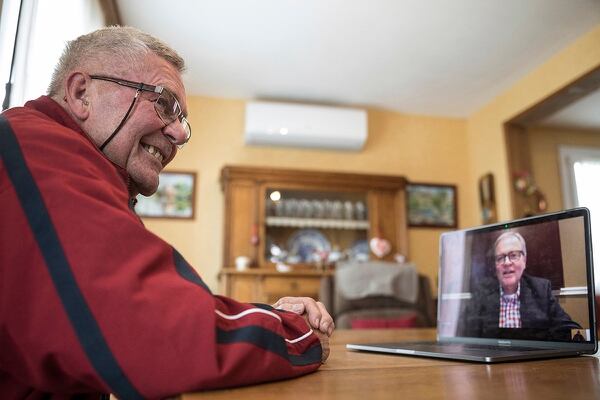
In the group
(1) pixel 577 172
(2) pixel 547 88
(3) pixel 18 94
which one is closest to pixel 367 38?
(2) pixel 547 88

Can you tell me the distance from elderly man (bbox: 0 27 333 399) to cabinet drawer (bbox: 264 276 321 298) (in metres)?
3.22

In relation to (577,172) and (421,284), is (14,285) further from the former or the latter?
(577,172)

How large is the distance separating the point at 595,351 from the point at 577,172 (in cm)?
460

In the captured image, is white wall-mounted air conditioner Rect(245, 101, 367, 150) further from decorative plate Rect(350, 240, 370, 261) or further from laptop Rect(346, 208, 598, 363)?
laptop Rect(346, 208, 598, 363)

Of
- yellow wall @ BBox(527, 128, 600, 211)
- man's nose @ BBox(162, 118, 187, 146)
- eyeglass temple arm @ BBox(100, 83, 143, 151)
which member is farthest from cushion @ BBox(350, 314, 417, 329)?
yellow wall @ BBox(527, 128, 600, 211)

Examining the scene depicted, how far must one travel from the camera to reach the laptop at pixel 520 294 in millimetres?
828

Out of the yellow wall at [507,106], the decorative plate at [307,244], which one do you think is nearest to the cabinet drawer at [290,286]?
the decorative plate at [307,244]

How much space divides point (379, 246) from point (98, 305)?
12.8ft

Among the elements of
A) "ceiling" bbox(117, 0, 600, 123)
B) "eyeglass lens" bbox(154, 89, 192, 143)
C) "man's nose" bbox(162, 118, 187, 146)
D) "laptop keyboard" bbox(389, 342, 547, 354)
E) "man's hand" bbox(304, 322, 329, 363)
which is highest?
"ceiling" bbox(117, 0, 600, 123)

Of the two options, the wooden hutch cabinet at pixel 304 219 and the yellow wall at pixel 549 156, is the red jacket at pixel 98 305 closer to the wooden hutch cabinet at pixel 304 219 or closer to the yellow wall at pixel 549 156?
the wooden hutch cabinet at pixel 304 219

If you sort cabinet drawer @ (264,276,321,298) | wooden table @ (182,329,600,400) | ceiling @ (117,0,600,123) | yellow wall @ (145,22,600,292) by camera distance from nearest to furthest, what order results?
wooden table @ (182,329,600,400) → ceiling @ (117,0,600,123) → cabinet drawer @ (264,276,321,298) → yellow wall @ (145,22,600,292)

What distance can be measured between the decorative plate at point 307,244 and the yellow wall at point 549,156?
2.09m

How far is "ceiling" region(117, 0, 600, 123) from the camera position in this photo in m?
3.14

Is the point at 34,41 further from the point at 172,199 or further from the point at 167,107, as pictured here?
the point at 172,199
